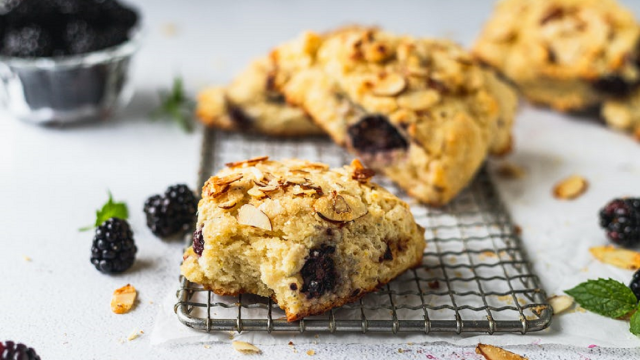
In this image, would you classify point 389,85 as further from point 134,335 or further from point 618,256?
point 134,335

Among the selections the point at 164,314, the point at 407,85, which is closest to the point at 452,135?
the point at 407,85

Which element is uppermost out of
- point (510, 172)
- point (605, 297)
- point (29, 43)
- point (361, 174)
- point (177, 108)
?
point (361, 174)

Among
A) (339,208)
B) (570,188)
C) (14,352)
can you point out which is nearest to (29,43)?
(14,352)

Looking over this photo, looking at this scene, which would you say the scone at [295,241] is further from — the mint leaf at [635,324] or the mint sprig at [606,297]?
the mint leaf at [635,324]

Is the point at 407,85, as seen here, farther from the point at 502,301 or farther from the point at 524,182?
the point at 502,301

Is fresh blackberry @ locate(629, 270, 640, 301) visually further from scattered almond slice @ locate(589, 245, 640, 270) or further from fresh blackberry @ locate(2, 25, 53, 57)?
fresh blackberry @ locate(2, 25, 53, 57)

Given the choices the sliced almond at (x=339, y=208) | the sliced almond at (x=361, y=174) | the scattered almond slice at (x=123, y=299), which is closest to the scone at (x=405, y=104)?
the sliced almond at (x=361, y=174)
